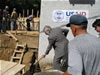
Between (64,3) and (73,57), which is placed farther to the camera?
(64,3)

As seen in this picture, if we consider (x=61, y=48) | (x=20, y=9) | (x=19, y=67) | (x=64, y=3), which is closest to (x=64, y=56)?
(x=61, y=48)

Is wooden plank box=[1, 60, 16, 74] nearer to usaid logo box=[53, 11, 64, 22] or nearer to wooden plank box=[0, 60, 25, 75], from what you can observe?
wooden plank box=[0, 60, 25, 75]

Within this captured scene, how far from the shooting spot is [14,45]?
33.5 ft

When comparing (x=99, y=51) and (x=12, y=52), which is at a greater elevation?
(x=99, y=51)

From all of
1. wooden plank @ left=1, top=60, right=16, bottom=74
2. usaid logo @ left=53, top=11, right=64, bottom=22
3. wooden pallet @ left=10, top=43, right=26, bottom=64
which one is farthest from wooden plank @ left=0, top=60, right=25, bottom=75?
A: wooden pallet @ left=10, top=43, right=26, bottom=64

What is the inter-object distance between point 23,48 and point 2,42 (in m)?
0.99

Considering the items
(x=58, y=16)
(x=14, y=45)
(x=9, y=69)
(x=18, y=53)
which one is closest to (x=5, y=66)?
(x=9, y=69)

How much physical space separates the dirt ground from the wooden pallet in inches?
7.2

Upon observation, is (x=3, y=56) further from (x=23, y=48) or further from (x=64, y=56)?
(x=64, y=56)

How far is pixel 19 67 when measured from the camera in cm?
472

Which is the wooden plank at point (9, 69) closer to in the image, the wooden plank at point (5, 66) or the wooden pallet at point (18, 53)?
the wooden plank at point (5, 66)

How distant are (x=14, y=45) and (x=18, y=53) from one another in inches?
18.2

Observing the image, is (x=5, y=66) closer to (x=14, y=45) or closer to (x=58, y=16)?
(x=58, y=16)

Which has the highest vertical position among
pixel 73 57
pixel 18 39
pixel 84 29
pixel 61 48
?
pixel 84 29
